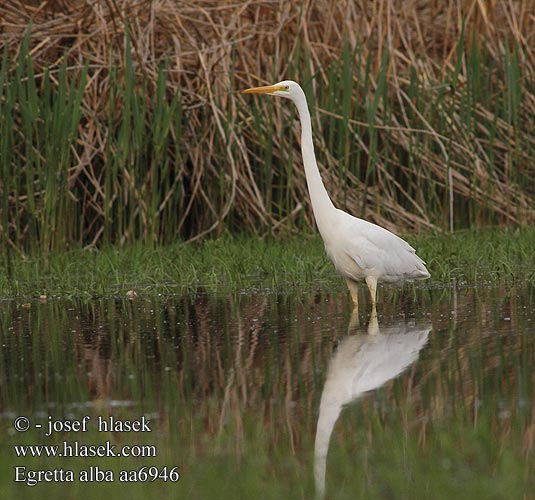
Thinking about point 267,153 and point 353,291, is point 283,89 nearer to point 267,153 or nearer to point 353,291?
point 353,291

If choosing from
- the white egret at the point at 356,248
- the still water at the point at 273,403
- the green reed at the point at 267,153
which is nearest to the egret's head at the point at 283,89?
the white egret at the point at 356,248

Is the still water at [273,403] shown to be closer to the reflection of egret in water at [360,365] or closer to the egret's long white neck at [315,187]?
the reflection of egret in water at [360,365]

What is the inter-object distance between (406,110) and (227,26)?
180 centimetres

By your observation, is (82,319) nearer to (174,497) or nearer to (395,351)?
(395,351)

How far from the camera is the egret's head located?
7.27 metres

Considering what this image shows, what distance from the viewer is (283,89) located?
734 cm

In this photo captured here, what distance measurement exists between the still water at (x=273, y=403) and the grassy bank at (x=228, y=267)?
105cm

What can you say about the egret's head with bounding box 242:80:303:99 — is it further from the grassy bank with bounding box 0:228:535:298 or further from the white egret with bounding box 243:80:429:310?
the grassy bank with bounding box 0:228:535:298

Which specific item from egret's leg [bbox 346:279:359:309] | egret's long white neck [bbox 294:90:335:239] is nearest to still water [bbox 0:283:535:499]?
egret's leg [bbox 346:279:359:309]

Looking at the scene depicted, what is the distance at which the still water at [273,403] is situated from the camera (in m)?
3.33

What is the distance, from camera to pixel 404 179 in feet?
34.3

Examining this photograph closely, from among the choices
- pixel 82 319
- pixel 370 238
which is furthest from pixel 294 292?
pixel 82 319

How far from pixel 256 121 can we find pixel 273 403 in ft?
18.7

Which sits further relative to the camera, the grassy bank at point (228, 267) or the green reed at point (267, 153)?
the green reed at point (267, 153)
